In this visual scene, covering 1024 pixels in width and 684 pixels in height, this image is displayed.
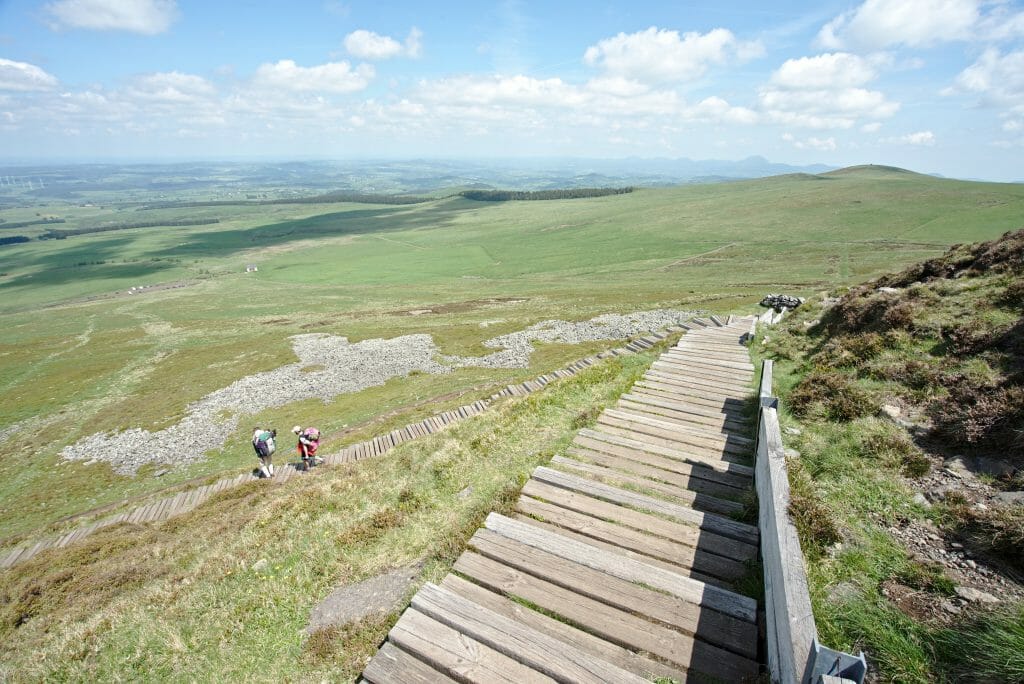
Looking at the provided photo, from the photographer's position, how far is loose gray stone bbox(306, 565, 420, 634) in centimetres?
741

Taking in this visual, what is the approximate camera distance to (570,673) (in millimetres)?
4840

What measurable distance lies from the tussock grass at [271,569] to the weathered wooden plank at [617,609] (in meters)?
1.36

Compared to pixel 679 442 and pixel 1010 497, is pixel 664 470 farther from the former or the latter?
pixel 1010 497

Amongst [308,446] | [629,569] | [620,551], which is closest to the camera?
[629,569]

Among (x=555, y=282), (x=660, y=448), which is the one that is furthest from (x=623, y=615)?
(x=555, y=282)

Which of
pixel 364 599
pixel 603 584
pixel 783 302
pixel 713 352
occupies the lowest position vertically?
pixel 783 302

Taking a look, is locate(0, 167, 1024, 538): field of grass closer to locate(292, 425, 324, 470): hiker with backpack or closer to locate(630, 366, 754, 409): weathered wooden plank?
locate(292, 425, 324, 470): hiker with backpack

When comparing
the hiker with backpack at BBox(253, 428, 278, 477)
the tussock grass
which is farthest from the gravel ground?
the tussock grass

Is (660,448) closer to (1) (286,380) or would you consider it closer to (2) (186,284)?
(1) (286,380)

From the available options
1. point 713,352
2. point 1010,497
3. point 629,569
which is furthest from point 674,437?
point 713,352

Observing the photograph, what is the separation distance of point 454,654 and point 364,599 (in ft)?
10.5

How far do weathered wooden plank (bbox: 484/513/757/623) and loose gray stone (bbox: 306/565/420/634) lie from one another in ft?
6.50

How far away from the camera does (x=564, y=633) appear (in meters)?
5.39

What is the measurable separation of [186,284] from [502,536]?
14684 cm
